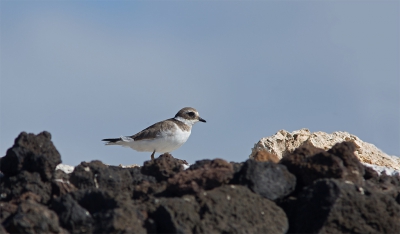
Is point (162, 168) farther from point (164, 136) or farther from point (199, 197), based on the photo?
point (164, 136)

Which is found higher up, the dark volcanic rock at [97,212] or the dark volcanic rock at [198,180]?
the dark volcanic rock at [198,180]

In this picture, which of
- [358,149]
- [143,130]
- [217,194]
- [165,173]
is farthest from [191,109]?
[217,194]

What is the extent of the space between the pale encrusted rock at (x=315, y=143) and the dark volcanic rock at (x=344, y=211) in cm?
537

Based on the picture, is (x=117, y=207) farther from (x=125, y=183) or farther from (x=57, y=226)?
(x=125, y=183)

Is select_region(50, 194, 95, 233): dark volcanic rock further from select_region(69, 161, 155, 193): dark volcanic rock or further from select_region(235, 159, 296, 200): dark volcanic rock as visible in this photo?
select_region(235, 159, 296, 200): dark volcanic rock

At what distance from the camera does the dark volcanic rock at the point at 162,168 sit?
8.42 m

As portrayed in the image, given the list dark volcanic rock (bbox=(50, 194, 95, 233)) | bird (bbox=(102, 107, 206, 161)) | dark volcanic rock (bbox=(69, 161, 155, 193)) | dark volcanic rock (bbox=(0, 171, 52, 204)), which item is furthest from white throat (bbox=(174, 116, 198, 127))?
dark volcanic rock (bbox=(50, 194, 95, 233))

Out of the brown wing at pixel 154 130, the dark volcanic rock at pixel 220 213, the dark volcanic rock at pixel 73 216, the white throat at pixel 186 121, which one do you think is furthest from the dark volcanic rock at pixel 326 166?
the white throat at pixel 186 121

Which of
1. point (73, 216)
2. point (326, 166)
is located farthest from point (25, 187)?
point (326, 166)

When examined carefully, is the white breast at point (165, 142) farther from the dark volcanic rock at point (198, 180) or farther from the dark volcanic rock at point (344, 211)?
the dark volcanic rock at point (344, 211)

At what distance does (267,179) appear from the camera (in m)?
7.52

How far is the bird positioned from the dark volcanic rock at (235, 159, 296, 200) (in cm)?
845

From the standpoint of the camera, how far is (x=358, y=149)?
1270 cm

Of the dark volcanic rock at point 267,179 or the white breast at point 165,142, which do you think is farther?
the white breast at point 165,142
